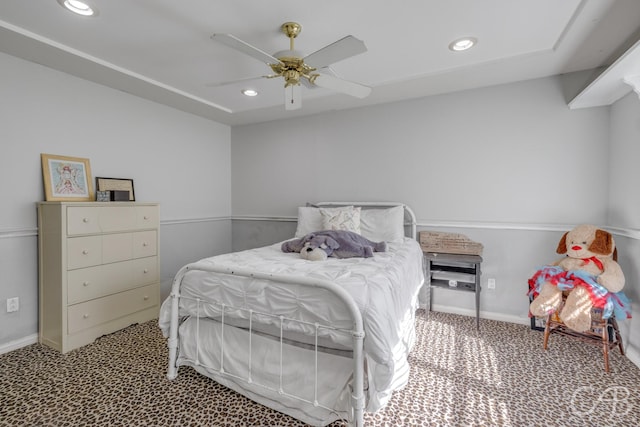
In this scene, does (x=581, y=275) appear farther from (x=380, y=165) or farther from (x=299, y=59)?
(x=299, y=59)

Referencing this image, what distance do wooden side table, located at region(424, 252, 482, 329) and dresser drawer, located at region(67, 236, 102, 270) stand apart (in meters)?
3.01

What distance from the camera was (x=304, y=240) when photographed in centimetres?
267

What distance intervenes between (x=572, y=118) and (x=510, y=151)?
0.54 meters

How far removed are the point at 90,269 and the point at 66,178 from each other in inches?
34.4

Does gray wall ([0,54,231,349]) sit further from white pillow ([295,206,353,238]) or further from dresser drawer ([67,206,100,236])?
white pillow ([295,206,353,238])

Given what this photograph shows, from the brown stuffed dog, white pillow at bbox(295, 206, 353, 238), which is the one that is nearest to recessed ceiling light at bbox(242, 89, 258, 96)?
white pillow at bbox(295, 206, 353, 238)

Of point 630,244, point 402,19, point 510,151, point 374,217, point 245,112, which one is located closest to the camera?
point 402,19

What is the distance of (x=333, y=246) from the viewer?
8.18ft

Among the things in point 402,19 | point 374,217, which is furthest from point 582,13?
point 374,217

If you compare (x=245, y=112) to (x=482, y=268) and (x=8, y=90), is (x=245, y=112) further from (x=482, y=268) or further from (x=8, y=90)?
(x=482, y=268)

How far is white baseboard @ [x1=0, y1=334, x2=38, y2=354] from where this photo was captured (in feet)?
7.84

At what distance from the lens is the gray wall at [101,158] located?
96.0 inches

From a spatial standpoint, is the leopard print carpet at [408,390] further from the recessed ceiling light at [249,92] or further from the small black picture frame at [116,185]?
the recessed ceiling light at [249,92]

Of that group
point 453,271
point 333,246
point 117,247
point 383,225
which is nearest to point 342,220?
point 383,225
